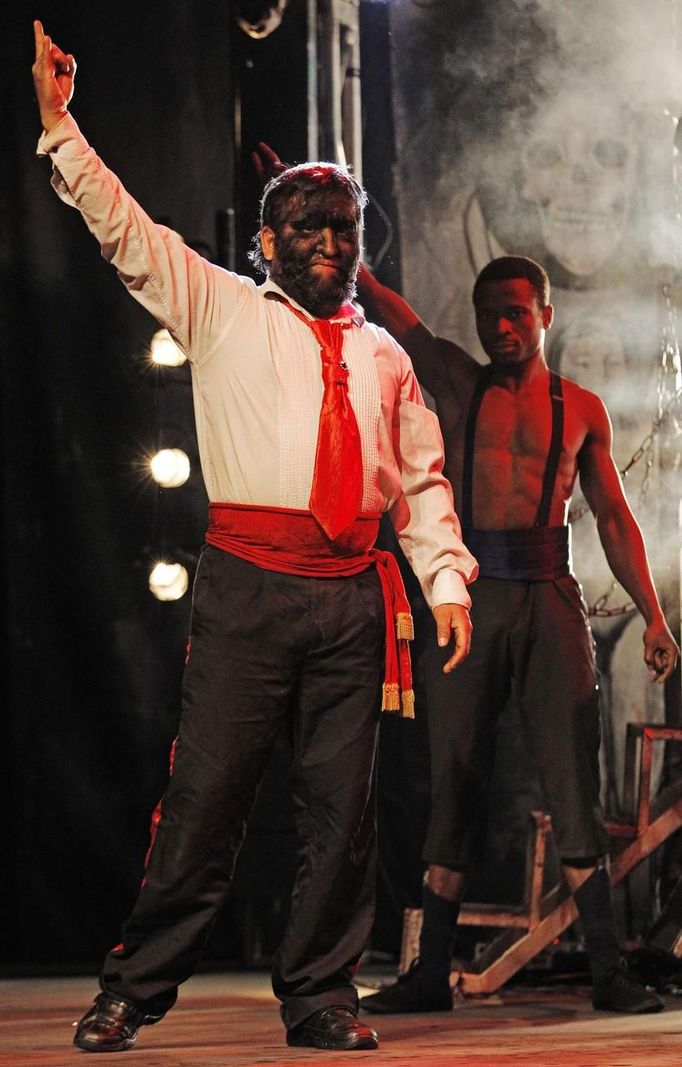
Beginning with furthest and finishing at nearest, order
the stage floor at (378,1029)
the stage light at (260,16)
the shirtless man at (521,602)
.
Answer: the stage light at (260,16) → the shirtless man at (521,602) → the stage floor at (378,1029)

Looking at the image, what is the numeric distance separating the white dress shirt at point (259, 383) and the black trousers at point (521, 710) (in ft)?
2.66

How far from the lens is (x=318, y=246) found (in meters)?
2.80

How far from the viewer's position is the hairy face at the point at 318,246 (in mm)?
2799

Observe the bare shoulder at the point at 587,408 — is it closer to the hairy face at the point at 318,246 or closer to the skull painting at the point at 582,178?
the skull painting at the point at 582,178

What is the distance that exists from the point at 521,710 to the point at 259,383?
4.22 ft

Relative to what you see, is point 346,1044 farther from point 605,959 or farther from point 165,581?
point 165,581

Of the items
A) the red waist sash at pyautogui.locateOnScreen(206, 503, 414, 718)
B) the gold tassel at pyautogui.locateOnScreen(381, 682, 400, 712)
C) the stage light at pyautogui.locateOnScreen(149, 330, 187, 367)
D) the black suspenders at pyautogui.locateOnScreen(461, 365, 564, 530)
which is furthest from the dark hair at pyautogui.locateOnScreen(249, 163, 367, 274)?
the stage light at pyautogui.locateOnScreen(149, 330, 187, 367)

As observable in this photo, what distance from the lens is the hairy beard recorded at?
9.21 ft

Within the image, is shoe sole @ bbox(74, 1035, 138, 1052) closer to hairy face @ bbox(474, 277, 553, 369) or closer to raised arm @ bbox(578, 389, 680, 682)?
raised arm @ bbox(578, 389, 680, 682)

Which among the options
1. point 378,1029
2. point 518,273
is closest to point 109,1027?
point 378,1029

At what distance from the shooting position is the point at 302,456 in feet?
8.94

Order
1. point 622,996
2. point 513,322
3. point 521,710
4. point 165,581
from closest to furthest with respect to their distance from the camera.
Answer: point 622,996 < point 521,710 < point 513,322 < point 165,581

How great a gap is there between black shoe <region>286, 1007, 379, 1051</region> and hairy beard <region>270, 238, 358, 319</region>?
127 cm

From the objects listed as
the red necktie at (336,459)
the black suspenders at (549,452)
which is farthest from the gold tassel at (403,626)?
the black suspenders at (549,452)
